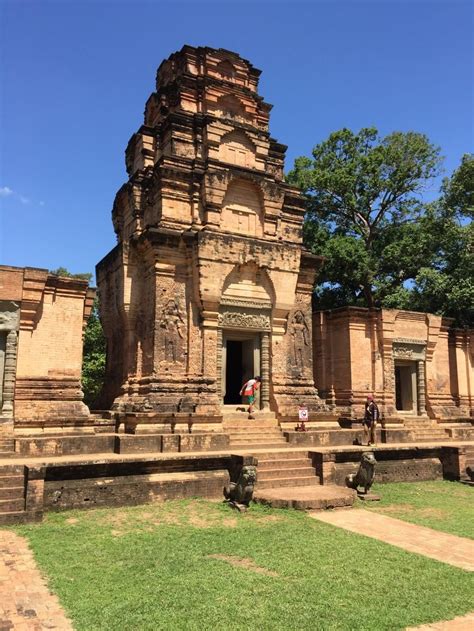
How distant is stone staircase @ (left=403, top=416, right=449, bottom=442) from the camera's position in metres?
19.3

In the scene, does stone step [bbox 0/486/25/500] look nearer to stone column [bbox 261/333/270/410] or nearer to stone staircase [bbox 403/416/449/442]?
stone column [bbox 261/333/270/410]

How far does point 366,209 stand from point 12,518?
2458cm

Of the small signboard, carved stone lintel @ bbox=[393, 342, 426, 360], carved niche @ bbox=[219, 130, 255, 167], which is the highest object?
carved niche @ bbox=[219, 130, 255, 167]

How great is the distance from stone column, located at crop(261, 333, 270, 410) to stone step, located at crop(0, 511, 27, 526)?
344 inches

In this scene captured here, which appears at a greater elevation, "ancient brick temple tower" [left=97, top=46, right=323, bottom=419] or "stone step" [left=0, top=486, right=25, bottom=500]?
"ancient brick temple tower" [left=97, top=46, right=323, bottom=419]

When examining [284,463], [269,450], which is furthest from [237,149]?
[284,463]

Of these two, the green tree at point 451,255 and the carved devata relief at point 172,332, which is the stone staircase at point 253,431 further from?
the green tree at point 451,255

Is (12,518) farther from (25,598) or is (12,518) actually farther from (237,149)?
(237,149)

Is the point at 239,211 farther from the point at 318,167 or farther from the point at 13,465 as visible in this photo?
the point at 318,167

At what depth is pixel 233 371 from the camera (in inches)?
811

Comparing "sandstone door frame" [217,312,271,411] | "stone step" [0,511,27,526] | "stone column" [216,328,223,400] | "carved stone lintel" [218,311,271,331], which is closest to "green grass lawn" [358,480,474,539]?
"sandstone door frame" [217,312,271,411]

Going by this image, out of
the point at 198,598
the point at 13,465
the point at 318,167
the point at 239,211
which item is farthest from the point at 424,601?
the point at 318,167

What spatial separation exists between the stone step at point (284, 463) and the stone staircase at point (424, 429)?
23.2ft

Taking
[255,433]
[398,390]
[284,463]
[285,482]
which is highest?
[398,390]
